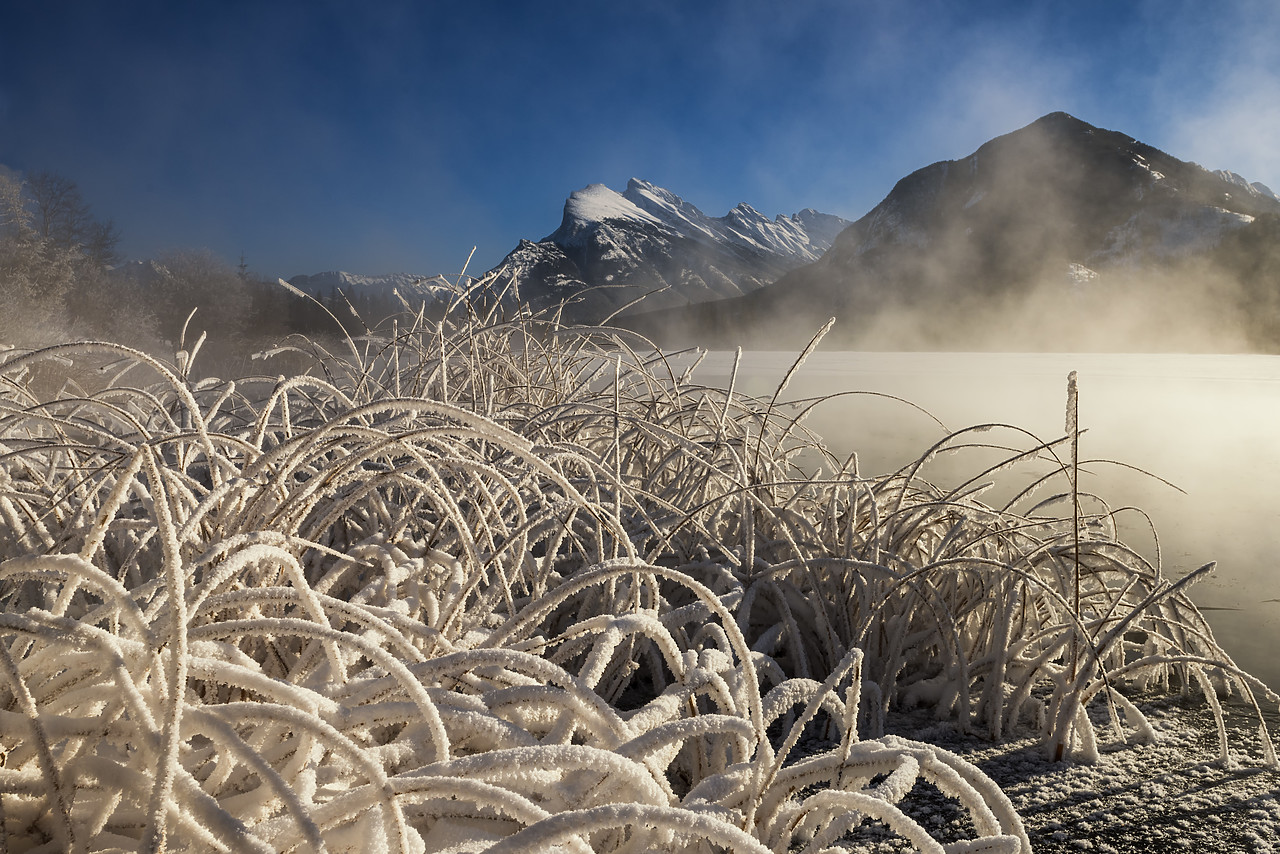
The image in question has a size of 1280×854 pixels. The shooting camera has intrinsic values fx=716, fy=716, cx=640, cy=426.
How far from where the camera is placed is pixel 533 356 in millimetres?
2070

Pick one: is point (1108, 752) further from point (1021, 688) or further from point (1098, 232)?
point (1098, 232)

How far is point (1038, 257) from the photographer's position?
142 ft

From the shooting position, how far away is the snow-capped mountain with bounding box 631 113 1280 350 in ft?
116

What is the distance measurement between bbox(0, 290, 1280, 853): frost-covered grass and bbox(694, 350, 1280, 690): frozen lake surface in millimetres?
544

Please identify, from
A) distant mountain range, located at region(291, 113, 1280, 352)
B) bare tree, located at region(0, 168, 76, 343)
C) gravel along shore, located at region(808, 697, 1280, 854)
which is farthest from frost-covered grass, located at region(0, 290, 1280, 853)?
distant mountain range, located at region(291, 113, 1280, 352)

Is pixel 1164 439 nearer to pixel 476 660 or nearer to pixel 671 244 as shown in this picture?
pixel 476 660

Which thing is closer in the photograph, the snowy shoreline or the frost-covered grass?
the frost-covered grass

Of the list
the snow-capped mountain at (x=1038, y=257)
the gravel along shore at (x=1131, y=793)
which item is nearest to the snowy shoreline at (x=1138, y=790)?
the gravel along shore at (x=1131, y=793)

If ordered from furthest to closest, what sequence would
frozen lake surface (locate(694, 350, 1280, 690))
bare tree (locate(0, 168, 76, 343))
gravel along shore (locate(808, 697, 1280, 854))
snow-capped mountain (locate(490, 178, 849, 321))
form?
snow-capped mountain (locate(490, 178, 849, 321))
bare tree (locate(0, 168, 76, 343))
frozen lake surface (locate(694, 350, 1280, 690))
gravel along shore (locate(808, 697, 1280, 854))

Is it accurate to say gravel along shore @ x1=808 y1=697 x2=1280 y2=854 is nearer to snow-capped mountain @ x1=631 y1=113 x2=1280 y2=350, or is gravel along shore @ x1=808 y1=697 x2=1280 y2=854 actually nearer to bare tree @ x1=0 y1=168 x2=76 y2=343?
bare tree @ x1=0 y1=168 x2=76 y2=343

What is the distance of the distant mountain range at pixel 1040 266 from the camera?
3381 cm

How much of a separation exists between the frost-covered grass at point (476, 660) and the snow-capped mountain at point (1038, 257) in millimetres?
30739

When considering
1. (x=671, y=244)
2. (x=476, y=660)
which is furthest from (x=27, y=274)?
(x=671, y=244)

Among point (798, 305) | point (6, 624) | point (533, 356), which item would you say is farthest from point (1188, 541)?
point (798, 305)
